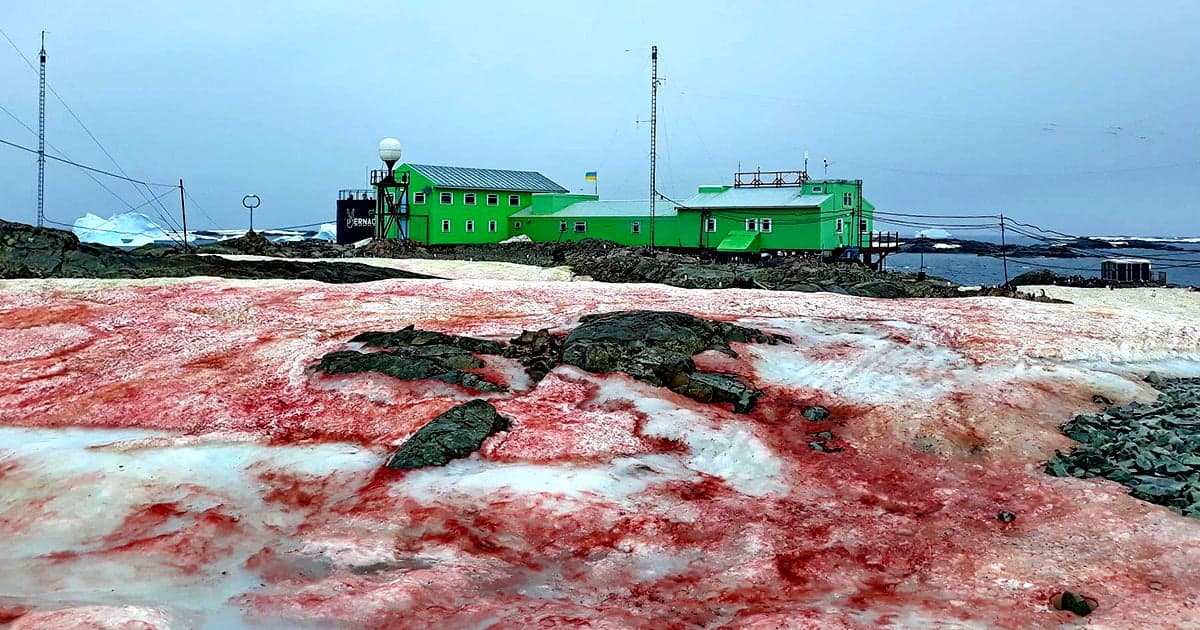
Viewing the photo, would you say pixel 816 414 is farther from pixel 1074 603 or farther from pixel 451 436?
pixel 1074 603

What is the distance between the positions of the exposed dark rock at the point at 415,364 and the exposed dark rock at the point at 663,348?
2.28 metres

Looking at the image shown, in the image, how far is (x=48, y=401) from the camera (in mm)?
20172

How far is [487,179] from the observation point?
278ft

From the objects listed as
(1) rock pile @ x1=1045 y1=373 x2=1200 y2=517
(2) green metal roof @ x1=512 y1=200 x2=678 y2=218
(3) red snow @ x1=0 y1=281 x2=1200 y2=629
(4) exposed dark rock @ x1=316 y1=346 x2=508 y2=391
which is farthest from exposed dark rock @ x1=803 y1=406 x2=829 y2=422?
(2) green metal roof @ x1=512 y1=200 x2=678 y2=218

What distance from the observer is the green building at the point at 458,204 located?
79.8 metres

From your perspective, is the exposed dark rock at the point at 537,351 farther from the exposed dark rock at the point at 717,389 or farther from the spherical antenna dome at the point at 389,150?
the spherical antenna dome at the point at 389,150

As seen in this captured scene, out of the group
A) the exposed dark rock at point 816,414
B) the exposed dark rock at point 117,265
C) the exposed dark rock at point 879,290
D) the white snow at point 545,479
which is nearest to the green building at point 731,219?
→ the exposed dark rock at point 879,290

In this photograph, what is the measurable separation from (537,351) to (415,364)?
3124 millimetres

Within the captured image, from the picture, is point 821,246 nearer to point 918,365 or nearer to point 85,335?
point 918,365

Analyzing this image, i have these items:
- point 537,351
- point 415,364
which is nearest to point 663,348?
point 537,351

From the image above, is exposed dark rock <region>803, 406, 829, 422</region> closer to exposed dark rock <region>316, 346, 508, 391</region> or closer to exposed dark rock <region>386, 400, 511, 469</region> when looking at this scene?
exposed dark rock <region>386, 400, 511, 469</region>

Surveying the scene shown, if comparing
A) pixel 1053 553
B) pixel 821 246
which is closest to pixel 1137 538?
pixel 1053 553

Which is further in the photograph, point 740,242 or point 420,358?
point 740,242

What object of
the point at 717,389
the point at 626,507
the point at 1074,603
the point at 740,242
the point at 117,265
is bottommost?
the point at 1074,603
